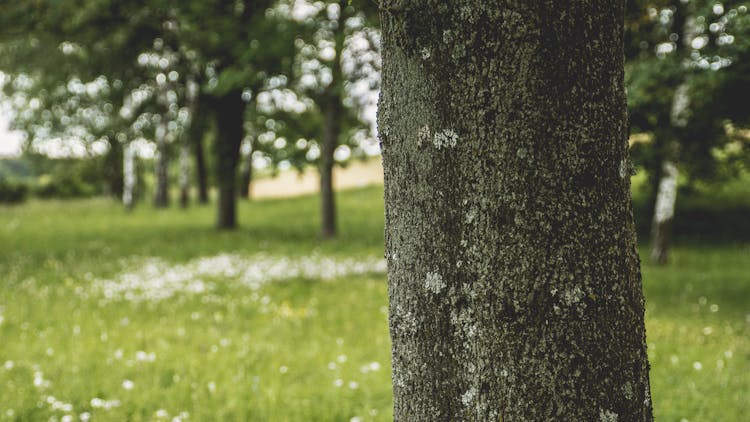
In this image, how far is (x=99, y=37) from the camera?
17438 millimetres

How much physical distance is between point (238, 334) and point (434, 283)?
5606 mm

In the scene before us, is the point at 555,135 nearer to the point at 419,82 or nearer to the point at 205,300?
the point at 419,82

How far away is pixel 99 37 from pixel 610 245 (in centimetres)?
1864

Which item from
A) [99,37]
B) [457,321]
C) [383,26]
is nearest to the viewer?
[457,321]

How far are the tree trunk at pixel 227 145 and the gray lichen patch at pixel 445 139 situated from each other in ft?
61.5

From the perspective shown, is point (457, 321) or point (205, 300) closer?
point (457, 321)

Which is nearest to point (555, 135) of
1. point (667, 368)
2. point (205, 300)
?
point (667, 368)

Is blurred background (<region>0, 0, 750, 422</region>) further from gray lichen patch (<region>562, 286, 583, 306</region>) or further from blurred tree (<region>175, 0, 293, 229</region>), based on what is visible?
gray lichen patch (<region>562, 286, 583, 306</region>)

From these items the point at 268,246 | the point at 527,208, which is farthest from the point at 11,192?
the point at 527,208

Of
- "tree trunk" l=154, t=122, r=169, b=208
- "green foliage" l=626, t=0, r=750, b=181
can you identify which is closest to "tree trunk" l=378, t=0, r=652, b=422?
"green foliage" l=626, t=0, r=750, b=181

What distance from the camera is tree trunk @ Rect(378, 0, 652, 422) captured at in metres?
2.03

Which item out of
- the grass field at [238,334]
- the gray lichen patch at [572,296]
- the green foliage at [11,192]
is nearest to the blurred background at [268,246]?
the grass field at [238,334]

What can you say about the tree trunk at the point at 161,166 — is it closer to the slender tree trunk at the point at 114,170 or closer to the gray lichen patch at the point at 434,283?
the slender tree trunk at the point at 114,170

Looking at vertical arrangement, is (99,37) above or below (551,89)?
above
